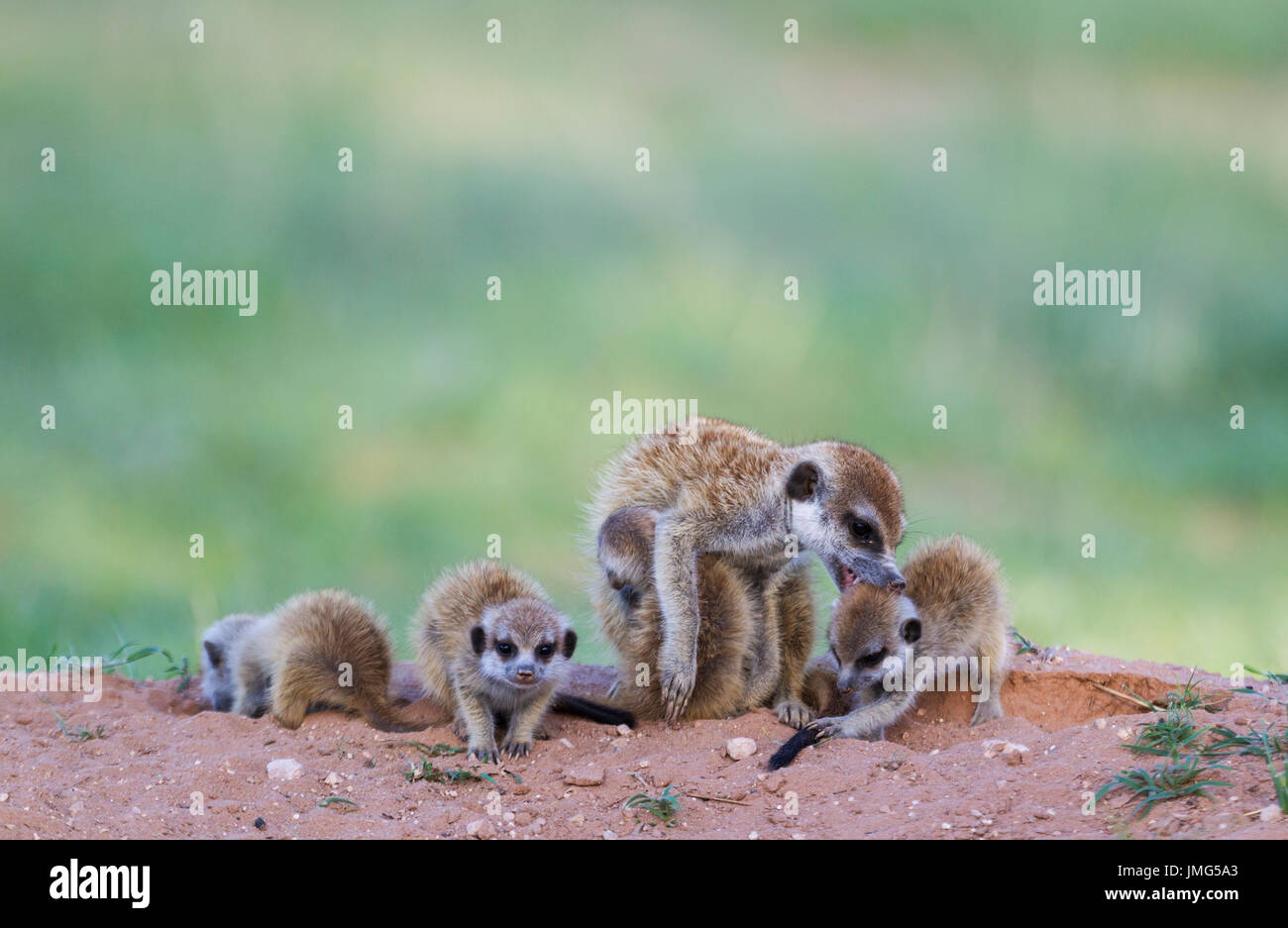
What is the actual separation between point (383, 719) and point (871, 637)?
7.62 ft

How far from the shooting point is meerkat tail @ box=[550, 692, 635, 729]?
6535 millimetres

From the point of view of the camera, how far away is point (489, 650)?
6.34m

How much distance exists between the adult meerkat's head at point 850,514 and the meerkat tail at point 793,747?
0.83 meters

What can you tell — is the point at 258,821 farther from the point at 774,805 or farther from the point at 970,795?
the point at 970,795

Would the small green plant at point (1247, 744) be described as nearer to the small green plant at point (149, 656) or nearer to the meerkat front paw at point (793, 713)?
the meerkat front paw at point (793, 713)

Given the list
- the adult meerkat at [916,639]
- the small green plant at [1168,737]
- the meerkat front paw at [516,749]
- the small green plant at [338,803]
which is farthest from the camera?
the adult meerkat at [916,639]

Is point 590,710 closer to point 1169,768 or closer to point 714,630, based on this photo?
point 714,630

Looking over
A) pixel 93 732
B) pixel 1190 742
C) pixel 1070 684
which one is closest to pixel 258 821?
pixel 93 732

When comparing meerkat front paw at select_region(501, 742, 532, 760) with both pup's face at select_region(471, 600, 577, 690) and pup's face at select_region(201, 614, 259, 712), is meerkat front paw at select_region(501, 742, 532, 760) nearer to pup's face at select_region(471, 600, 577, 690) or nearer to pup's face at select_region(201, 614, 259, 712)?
pup's face at select_region(471, 600, 577, 690)

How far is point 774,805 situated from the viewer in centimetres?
510

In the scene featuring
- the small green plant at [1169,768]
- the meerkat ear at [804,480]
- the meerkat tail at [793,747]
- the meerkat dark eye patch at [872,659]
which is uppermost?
the meerkat ear at [804,480]

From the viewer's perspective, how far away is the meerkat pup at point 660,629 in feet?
21.1

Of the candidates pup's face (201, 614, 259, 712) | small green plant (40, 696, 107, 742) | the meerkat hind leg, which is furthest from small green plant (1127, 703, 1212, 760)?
pup's face (201, 614, 259, 712)

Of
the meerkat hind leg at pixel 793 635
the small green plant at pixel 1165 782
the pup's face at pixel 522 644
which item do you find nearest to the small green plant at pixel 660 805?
the pup's face at pixel 522 644
